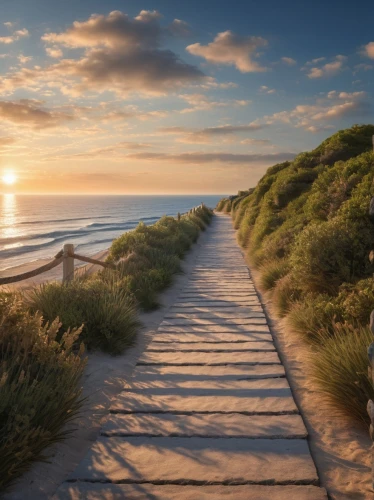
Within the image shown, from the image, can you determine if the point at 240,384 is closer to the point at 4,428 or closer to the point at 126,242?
the point at 4,428

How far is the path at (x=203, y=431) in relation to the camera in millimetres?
2867

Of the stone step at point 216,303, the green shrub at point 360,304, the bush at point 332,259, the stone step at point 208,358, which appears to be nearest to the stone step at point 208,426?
the stone step at point 208,358

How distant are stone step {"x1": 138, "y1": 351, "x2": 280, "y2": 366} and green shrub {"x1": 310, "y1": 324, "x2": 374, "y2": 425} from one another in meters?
0.93

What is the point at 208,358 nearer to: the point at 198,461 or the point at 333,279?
the point at 198,461

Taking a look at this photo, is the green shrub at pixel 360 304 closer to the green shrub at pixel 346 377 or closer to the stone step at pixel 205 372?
the green shrub at pixel 346 377

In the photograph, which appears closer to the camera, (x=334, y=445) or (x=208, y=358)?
(x=334, y=445)

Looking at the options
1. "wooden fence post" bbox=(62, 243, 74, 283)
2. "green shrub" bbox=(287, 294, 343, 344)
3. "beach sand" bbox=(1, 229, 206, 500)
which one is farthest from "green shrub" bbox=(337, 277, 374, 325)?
"wooden fence post" bbox=(62, 243, 74, 283)

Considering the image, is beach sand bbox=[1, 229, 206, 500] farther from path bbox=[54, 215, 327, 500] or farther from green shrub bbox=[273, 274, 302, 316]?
green shrub bbox=[273, 274, 302, 316]

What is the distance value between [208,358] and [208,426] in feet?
5.42

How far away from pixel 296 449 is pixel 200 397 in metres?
1.20

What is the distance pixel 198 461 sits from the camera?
3.12 meters

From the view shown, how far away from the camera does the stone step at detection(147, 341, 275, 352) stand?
558cm

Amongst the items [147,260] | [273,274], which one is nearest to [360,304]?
A: [273,274]

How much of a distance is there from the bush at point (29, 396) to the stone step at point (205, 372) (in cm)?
108
